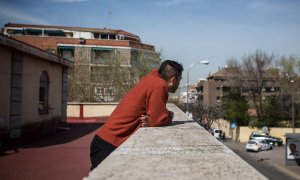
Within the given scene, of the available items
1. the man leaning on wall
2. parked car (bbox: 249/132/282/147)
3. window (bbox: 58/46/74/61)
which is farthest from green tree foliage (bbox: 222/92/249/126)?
the man leaning on wall

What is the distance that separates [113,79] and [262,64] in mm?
30153

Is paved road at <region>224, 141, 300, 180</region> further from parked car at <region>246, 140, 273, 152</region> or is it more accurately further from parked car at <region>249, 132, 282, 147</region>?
parked car at <region>249, 132, 282, 147</region>

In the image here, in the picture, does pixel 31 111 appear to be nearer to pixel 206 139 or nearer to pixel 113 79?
pixel 206 139

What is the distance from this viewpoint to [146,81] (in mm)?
3582

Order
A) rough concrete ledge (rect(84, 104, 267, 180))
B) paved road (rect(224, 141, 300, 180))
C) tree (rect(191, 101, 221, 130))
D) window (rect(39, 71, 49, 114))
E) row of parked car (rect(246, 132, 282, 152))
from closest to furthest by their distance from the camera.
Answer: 1. rough concrete ledge (rect(84, 104, 267, 180))
2. window (rect(39, 71, 49, 114))
3. tree (rect(191, 101, 221, 130))
4. paved road (rect(224, 141, 300, 180))
5. row of parked car (rect(246, 132, 282, 152))

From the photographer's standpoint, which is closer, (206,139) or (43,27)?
(206,139)

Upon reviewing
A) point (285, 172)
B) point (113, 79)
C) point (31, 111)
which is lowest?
point (285, 172)

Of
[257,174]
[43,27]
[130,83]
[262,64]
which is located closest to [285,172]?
[130,83]

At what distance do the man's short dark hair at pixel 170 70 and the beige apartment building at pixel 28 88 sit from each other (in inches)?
386

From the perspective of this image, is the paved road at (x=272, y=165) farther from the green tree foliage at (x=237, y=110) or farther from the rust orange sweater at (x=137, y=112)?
the rust orange sweater at (x=137, y=112)

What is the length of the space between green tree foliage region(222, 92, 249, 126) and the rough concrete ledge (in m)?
55.1

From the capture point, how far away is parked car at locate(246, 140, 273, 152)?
42.2 m

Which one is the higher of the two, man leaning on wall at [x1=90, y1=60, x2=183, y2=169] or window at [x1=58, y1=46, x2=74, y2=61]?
window at [x1=58, y1=46, x2=74, y2=61]

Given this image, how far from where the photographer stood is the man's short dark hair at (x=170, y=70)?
389 centimetres
